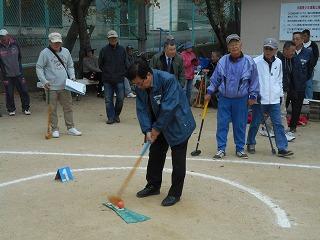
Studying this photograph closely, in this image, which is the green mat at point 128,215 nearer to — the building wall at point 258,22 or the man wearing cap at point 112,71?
the man wearing cap at point 112,71

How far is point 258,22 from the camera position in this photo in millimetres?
11523

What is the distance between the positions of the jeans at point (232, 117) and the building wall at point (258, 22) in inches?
183

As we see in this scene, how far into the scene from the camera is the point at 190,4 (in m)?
20.4

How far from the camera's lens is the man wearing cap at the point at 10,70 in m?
10.6

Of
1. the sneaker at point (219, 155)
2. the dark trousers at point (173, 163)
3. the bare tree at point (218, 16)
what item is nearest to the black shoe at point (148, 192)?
the dark trousers at point (173, 163)

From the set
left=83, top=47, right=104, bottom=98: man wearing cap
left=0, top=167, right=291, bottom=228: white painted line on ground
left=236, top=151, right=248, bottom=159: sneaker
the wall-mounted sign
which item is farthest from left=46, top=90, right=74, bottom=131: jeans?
the wall-mounted sign

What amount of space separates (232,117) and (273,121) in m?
0.69

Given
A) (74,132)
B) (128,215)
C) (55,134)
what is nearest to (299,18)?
(74,132)

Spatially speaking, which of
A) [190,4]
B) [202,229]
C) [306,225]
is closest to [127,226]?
[202,229]

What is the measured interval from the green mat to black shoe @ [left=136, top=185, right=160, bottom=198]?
47 centimetres

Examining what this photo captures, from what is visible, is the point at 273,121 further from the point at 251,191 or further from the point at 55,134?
the point at 55,134

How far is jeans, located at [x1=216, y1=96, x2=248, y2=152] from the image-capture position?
709 cm

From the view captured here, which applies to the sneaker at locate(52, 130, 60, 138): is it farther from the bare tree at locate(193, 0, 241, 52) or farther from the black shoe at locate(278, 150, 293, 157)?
the bare tree at locate(193, 0, 241, 52)

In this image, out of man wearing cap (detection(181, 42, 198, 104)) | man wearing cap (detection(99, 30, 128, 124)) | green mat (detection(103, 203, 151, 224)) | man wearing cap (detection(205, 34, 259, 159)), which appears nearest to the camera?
green mat (detection(103, 203, 151, 224))
